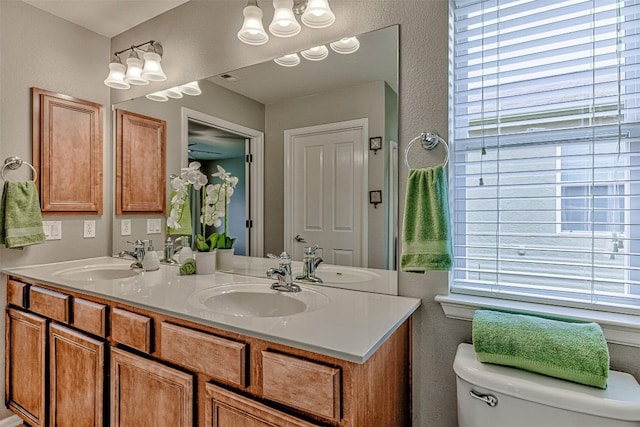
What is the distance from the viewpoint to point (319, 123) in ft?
5.28

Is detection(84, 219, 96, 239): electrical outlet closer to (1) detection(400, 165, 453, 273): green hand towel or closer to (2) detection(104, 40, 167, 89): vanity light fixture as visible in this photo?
(2) detection(104, 40, 167, 89): vanity light fixture

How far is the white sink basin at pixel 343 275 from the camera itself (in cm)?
151

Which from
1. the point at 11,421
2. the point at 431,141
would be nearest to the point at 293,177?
the point at 431,141

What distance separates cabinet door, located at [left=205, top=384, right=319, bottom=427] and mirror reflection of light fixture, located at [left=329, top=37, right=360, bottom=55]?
4.50 feet

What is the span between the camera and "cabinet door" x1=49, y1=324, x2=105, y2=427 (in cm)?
147

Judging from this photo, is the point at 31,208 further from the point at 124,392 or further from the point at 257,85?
the point at 257,85

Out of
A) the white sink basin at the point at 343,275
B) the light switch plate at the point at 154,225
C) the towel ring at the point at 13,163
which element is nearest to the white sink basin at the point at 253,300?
the white sink basin at the point at 343,275

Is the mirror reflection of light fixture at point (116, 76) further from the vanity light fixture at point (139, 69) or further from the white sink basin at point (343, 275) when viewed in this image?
the white sink basin at point (343, 275)

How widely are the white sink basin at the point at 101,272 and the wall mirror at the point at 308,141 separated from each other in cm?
70

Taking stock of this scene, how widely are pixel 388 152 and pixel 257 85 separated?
0.80 m

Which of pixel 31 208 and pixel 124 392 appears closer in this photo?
pixel 124 392

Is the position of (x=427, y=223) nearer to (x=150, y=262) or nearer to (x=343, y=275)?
(x=343, y=275)

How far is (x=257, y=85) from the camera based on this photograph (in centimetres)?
179

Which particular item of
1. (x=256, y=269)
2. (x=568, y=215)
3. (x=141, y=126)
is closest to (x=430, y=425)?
(x=568, y=215)
